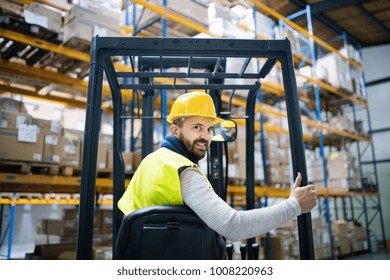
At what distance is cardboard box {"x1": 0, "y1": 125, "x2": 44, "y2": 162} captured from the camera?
383 cm

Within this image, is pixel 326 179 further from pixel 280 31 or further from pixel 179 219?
pixel 179 219

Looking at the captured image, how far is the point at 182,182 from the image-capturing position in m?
1.49

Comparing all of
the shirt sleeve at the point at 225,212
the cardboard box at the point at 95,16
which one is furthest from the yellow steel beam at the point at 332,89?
the shirt sleeve at the point at 225,212

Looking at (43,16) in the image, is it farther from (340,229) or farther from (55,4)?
(340,229)

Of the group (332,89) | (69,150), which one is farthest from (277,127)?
(69,150)

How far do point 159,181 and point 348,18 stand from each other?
10.8 meters

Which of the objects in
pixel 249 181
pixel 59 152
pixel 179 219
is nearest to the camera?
pixel 179 219

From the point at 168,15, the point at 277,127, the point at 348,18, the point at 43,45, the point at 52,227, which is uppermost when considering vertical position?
the point at 348,18

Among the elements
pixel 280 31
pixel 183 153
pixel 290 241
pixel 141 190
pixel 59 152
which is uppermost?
pixel 280 31

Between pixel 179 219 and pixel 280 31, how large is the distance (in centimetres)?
740

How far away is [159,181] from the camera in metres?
1.51

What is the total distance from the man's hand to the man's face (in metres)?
0.49

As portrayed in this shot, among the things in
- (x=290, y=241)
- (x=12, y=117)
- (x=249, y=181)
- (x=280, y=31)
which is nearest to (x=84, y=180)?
(x=249, y=181)

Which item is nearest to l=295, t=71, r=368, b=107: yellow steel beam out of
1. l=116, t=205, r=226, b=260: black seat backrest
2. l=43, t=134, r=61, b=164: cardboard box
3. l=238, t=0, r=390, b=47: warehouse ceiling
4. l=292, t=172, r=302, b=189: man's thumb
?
l=238, t=0, r=390, b=47: warehouse ceiling
